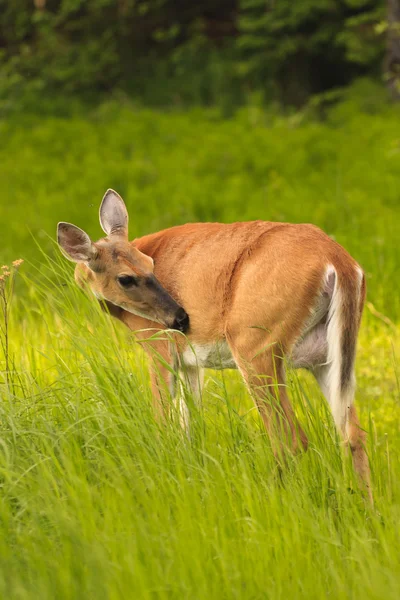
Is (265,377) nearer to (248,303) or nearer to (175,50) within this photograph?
(248,303)

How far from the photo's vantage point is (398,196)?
11.1m

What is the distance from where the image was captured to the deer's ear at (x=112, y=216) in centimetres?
523

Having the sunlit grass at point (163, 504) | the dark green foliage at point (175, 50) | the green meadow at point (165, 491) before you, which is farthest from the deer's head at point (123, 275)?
the dark green foliage at point (175, 50)

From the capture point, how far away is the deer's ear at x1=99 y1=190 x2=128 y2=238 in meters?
5.23

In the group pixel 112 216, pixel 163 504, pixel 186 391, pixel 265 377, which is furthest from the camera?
pixel 112 216

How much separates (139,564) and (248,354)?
1.52 m

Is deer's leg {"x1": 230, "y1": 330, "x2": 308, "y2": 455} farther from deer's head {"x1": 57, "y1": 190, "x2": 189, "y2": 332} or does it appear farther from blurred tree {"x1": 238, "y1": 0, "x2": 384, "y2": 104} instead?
blurred tree {"x1": 238, "y1": 0, "x2": 384, "y2": 104}

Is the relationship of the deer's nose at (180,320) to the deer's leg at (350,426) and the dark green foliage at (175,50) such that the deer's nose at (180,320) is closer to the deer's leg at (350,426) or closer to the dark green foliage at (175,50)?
the deer's leg at (350,426)

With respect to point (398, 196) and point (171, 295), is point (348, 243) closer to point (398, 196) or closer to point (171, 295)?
point (398, 196)

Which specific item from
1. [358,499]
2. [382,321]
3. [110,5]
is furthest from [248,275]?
[110,5]

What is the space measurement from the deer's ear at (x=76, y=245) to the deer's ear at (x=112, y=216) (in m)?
0.23

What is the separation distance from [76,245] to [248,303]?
0.99m

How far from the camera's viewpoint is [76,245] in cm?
501

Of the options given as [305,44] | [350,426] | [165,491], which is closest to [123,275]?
[350,426]
